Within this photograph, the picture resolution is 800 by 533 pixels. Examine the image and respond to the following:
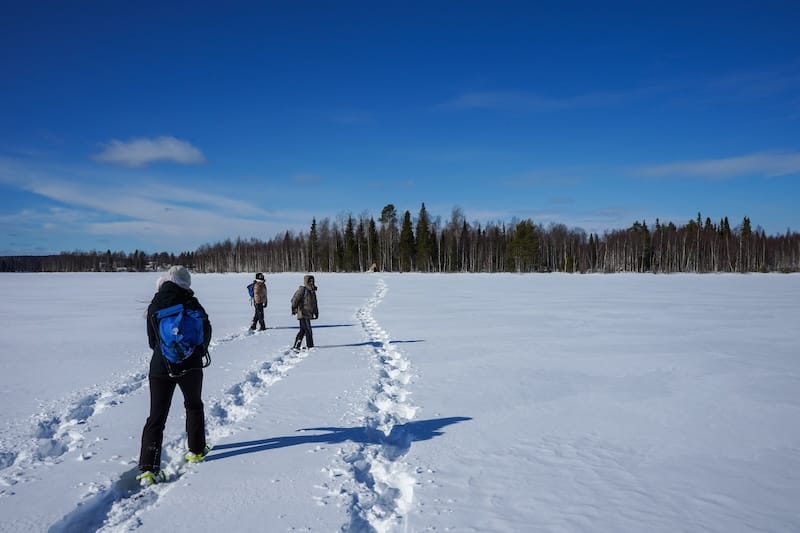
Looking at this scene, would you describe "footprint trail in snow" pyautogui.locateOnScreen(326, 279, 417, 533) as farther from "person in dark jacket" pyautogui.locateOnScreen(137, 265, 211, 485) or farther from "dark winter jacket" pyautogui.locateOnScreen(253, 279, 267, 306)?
"dark winter jacket" pyautogui.locateOnScreen(253, 279, 267, 306)

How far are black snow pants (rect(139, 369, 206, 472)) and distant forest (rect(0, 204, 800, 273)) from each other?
7671cm

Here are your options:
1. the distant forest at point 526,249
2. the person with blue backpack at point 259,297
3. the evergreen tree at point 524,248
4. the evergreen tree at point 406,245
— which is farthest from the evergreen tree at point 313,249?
the person with blue backpack at point 259,297

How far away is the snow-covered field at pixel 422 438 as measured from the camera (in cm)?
366

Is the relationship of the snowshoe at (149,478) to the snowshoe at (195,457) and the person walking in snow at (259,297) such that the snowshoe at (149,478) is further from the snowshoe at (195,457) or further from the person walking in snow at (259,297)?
the person walking in snow at (259,297)

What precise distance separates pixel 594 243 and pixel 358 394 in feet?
300

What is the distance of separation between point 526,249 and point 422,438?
75445 millimetres

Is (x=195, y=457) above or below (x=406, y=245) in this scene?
below

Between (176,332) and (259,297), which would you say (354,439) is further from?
(259,297)

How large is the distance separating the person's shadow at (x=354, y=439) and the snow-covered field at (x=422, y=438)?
0.03 m

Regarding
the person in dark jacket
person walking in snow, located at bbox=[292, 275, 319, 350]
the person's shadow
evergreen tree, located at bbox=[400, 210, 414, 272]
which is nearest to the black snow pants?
the person in dark jacket

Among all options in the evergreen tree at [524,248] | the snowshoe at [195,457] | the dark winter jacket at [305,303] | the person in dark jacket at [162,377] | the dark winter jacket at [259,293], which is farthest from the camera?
the evergreen tree at [524,248]

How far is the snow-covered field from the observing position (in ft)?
12.0

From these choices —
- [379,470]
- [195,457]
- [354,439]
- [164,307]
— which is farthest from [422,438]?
[164,307]

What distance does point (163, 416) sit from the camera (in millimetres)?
4359
